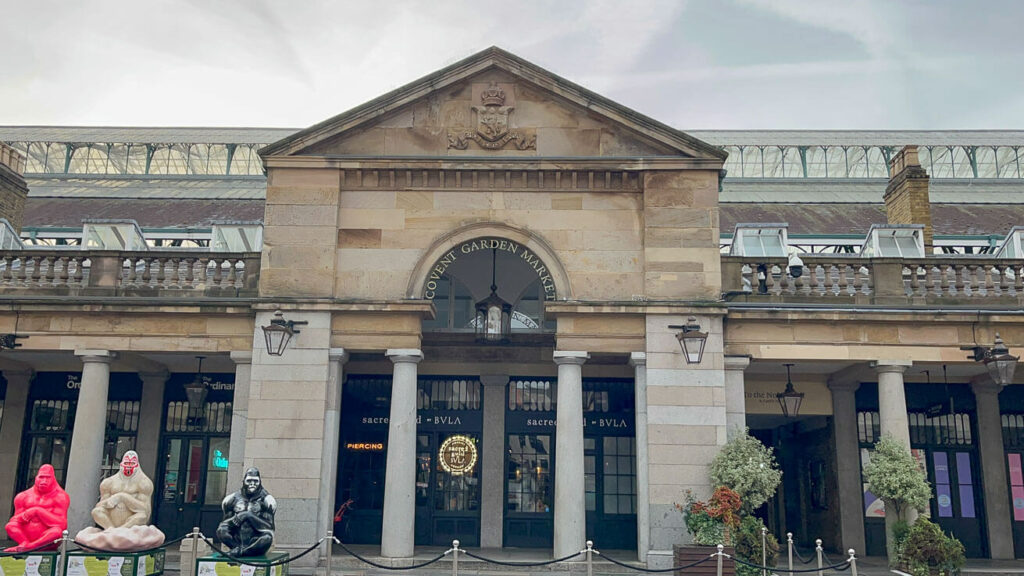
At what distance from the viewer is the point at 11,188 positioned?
866 inches

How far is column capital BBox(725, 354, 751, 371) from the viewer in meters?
17.4

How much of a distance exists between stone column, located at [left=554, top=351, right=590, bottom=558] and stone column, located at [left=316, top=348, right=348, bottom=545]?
15.3 feet

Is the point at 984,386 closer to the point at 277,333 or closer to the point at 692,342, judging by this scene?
the point at 692,342

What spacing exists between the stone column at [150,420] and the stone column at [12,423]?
3010 mm

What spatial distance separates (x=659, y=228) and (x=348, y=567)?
377 inches

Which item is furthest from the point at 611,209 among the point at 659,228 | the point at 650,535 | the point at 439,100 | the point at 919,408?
the point at 919,408

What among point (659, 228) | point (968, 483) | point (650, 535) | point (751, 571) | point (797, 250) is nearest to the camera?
point (751, 571)

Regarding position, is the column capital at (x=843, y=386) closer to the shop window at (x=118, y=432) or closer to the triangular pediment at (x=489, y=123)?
the triangular pediment at (x=489, y=123)

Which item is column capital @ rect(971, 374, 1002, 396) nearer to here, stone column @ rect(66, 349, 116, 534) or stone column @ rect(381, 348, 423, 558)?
stone column @ rect(381, 348, 423, 558)

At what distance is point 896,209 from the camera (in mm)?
22281

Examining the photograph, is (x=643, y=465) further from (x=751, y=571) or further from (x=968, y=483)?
(x=968, y=483)

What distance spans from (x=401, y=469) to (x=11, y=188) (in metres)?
14.0

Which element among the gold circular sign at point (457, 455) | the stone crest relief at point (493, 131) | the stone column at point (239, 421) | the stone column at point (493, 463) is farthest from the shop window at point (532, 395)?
the stone column at point (239, 421)

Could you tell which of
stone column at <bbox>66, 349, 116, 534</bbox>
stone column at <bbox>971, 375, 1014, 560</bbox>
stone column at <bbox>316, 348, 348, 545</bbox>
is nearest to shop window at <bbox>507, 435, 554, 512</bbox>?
stone column at <bbox>316, 348, 348, 545</bbox>
